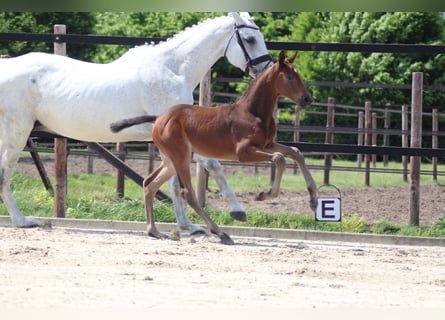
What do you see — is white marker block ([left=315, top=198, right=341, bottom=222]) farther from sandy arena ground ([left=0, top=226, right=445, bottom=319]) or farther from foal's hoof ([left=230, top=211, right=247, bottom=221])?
foal's hoof ([left=230, top=211, right=247, bottom=221])

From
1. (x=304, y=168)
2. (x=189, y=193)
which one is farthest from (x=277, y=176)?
(x=189, y=193)

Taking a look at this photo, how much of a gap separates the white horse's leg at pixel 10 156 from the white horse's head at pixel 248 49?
6.90 ft

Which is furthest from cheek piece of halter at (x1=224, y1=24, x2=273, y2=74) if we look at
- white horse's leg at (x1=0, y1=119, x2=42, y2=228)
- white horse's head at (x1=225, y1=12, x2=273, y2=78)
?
white horse's leg at (x1=0, y1=119, x2=42, y2=228)

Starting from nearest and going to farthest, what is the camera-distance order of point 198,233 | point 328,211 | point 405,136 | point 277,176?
point 277,176
point 198,233
point 328,211
point 405,136

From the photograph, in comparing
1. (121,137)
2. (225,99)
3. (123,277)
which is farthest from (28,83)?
(225,99)

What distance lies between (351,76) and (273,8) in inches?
790

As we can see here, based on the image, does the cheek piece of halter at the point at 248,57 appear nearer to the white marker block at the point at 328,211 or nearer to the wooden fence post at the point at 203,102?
the wooden fence post at the point at 203,102

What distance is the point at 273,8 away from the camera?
1313 mm

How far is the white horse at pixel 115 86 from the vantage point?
7.81 metres

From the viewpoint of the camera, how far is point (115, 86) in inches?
309

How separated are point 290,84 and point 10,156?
2.88m

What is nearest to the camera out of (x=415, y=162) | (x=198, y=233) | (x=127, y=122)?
(x=127, y=122)

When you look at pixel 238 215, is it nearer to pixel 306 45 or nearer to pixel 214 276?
pixel 306 45

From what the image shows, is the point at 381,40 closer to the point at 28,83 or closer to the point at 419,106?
the point at 419,106
